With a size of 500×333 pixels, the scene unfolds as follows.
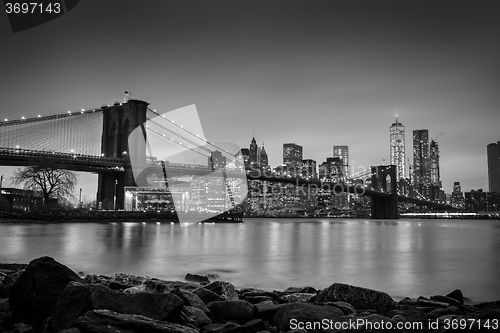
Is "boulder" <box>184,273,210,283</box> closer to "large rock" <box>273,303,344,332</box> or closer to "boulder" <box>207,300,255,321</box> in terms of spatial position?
"boulder" <box>207,300,255,321</box>

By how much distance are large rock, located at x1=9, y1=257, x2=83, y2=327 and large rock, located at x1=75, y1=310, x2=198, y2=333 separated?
88 centimetres

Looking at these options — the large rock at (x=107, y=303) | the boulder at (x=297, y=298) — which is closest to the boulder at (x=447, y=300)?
the boulder at (x=297, y=298)

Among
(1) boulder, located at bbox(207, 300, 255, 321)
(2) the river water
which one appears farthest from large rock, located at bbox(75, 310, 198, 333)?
(2) the river water

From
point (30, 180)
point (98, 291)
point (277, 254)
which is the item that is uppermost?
point (30, 180)

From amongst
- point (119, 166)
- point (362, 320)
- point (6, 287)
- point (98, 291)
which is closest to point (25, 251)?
point (6, 287)

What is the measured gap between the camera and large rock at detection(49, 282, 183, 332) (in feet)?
10.6

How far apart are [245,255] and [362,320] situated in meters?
10.4

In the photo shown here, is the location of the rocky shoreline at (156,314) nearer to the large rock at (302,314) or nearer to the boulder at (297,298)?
the large rock at (302,314)

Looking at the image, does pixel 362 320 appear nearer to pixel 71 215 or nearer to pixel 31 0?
pixel 31 0

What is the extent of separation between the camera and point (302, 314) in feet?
12.2

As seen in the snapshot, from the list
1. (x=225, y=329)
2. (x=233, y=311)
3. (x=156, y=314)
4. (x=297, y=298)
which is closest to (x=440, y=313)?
(x=297, y=298)

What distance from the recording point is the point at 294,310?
3770 millimetres

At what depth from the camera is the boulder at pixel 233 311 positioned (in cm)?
398

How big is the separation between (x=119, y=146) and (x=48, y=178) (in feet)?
33.1
